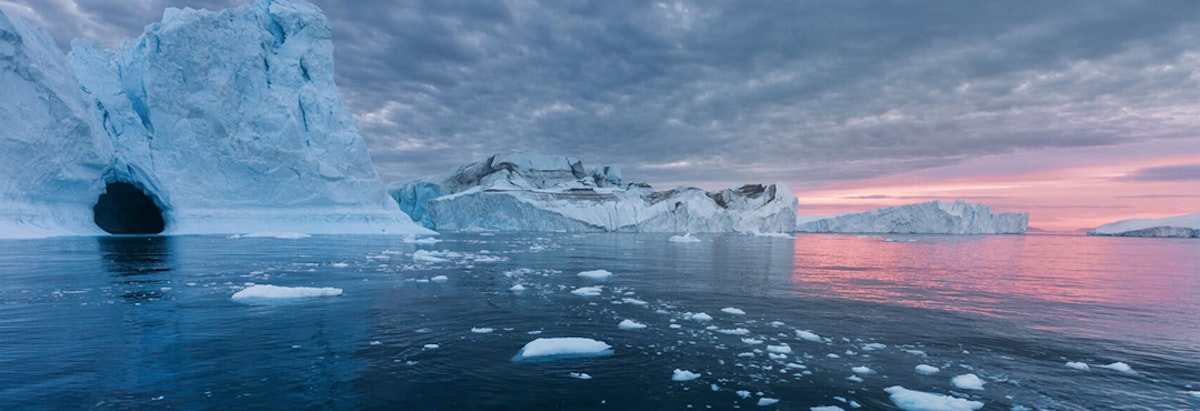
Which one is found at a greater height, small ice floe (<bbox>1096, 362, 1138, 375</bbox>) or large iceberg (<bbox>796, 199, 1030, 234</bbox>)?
large iceberg (<bbox>796, 199, 1030, 234</bbox>)

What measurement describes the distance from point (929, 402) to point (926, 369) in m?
1.19

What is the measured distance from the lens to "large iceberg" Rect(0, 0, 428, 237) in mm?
25672

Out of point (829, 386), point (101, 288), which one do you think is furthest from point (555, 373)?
point (101, 288)

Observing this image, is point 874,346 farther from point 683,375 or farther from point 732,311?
point 683,375

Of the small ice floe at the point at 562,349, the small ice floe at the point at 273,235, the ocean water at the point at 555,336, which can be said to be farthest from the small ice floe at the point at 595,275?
the small ice floe at the point at 273,235

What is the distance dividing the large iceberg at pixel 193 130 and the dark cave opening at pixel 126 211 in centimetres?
15

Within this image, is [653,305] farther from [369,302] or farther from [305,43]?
[305,43]

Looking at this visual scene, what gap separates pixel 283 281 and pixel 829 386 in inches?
428

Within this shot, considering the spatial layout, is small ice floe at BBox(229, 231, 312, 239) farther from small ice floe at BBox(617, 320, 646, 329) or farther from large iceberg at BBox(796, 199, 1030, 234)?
large iceberg at BBox(796, 199, 1030, 234)

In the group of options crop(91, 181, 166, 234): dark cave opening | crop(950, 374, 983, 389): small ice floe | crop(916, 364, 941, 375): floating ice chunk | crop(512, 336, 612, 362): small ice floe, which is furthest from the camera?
crop(91, 181, 166, 234): dark cave opening

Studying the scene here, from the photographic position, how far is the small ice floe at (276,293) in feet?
30.4

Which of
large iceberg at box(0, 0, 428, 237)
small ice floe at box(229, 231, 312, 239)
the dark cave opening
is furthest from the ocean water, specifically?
the dark cave opening

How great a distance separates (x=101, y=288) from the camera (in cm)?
1012

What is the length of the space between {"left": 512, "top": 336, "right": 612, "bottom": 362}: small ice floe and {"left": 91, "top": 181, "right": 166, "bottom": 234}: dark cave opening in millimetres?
38152
